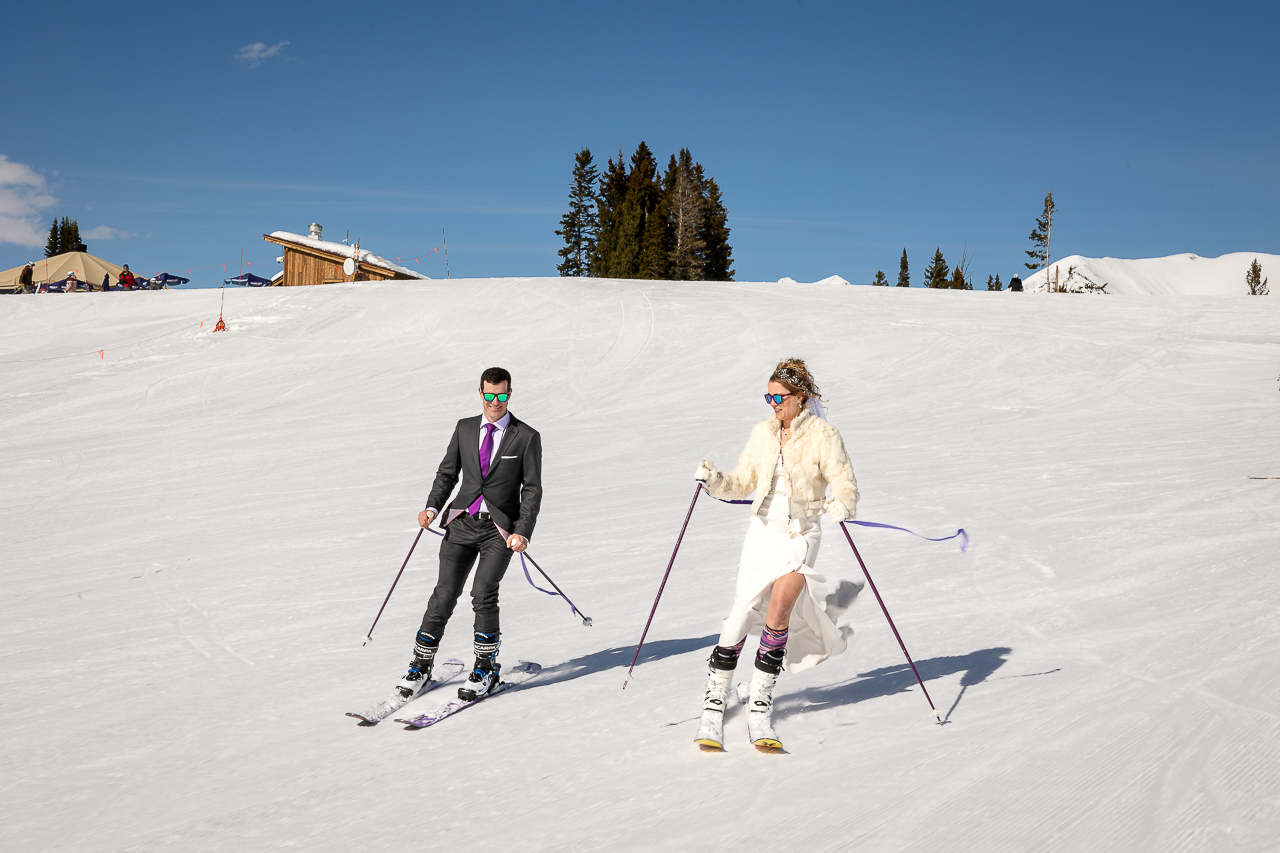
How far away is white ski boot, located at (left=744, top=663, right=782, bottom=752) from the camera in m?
4.13

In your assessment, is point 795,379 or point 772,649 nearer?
point 772,649

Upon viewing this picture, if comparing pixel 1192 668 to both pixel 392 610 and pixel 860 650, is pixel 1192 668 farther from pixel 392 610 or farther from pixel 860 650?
pixel 392 610

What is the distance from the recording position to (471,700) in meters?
4.93

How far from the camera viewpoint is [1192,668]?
4.90m

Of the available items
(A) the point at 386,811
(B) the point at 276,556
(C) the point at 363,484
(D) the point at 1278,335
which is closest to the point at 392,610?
(B) the point at 276,556

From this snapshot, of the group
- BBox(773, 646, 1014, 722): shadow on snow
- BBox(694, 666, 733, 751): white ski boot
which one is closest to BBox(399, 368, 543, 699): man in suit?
BBox(694, 666, 733, 751): white ski boot

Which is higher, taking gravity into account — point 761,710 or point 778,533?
point 778,533

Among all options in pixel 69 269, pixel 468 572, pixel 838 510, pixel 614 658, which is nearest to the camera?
pixel 838 510

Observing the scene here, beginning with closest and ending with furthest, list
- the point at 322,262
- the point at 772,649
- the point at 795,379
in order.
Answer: the point at 772,649
the point at 795,379
the point at 322,262

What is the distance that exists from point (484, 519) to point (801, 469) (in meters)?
1.72

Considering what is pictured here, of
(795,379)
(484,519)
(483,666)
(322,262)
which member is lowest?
(483,666)

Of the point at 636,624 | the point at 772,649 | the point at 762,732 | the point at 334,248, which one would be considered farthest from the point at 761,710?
the point at 334,248

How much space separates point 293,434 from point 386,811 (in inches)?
451

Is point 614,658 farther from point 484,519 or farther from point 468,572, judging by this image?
point 484,519
